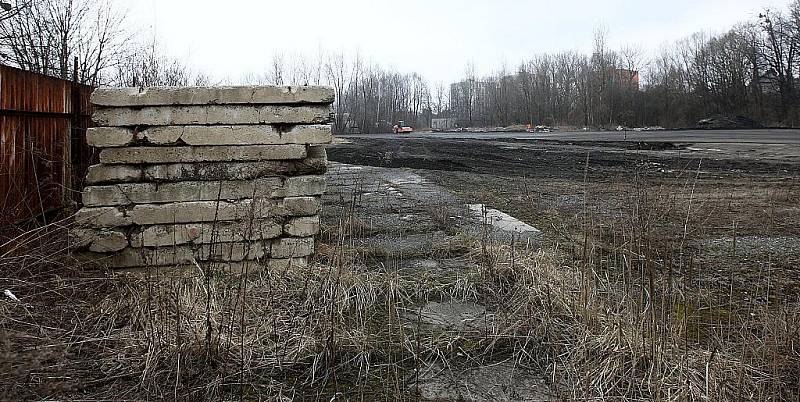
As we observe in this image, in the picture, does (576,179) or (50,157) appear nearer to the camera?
(50,157)

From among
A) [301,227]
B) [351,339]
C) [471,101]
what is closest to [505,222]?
[301,227]

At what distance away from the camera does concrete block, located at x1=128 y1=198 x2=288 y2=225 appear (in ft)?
14.9

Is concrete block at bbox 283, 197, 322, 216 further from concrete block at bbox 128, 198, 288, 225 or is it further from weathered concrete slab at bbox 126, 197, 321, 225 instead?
concrete block at bbox 128, 198, 288, 225

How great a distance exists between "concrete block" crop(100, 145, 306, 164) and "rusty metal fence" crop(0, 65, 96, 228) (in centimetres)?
43

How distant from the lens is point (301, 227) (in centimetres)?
478

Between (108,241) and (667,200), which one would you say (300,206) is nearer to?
(108,241)

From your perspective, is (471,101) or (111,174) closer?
(111,174)

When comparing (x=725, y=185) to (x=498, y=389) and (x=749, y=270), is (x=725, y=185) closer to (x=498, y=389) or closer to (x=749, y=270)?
(x=749, y=270)

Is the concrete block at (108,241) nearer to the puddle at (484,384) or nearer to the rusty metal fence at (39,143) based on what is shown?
the rusty metal fence at (39,143)

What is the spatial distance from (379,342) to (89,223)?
2.64m

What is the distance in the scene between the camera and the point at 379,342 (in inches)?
128

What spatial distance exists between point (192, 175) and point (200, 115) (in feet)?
1.56

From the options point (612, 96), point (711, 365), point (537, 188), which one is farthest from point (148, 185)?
point (612, 96)

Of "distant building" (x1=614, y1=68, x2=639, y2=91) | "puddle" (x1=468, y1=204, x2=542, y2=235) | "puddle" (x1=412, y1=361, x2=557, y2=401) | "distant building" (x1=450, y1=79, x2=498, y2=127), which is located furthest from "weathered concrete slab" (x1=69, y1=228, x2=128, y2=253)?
"distant building" (x1=450, y1=79, x2=498, y2=127)
